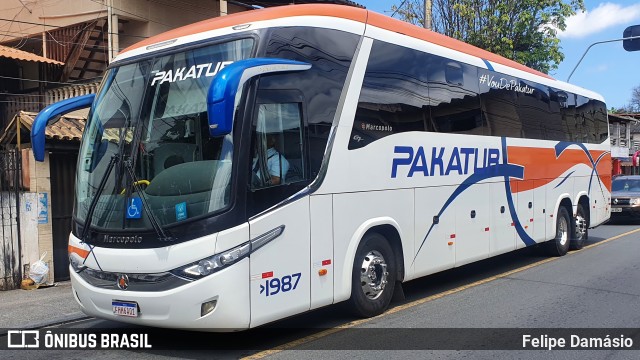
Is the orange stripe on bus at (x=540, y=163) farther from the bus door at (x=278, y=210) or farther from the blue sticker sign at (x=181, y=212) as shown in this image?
the blue sticker sign at (x=181, y=212)

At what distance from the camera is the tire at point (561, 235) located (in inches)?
488

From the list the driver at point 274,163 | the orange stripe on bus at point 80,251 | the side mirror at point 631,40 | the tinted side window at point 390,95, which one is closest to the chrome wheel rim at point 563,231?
the tinted side window at point 390,95

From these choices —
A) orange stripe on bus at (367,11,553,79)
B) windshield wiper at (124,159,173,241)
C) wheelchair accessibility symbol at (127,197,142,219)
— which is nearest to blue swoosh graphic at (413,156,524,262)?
orange stripe on bus at (367,11,553,79)

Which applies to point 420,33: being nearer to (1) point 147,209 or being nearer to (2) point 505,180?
Answer: (2) point 505,180

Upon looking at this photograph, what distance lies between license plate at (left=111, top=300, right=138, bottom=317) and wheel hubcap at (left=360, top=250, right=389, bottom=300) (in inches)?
106

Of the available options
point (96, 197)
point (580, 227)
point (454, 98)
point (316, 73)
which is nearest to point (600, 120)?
point (580, 227)

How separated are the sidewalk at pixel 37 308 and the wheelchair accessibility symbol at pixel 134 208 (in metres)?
2.93

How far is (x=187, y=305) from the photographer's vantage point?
5355 mm

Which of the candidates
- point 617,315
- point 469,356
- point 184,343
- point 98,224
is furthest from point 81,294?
point 617,315

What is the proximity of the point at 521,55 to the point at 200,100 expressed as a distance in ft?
57.7

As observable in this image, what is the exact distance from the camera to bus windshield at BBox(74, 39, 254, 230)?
18.2 ft

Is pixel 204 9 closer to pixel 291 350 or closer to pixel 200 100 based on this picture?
pixel 200 100

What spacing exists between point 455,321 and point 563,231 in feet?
22.0

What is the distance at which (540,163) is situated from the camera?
37.7ft
